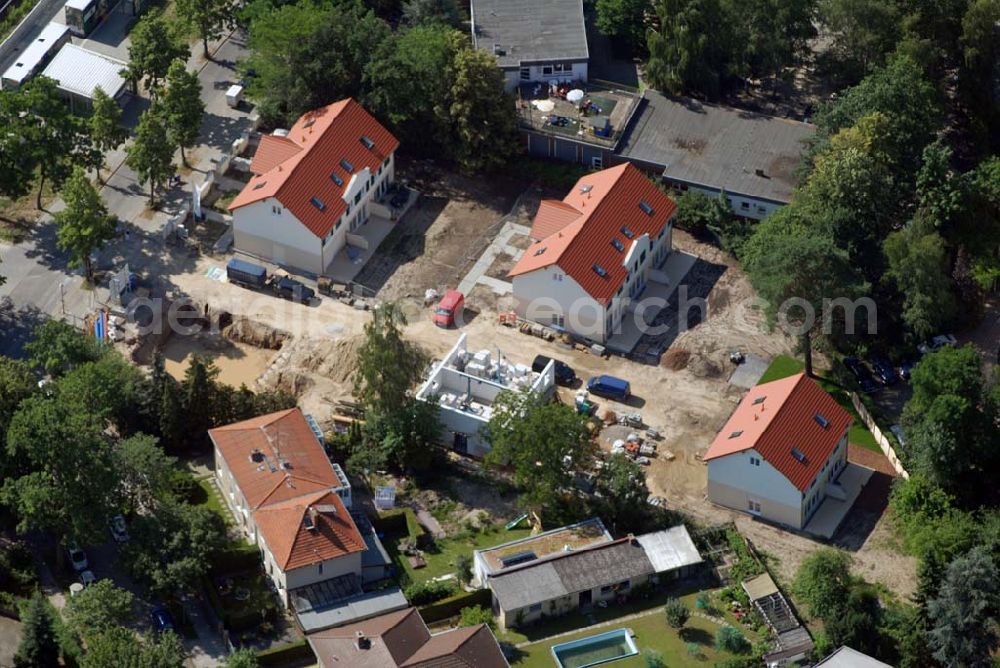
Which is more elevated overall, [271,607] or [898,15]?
[898,15]

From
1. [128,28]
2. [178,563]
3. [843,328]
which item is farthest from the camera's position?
[128,28]

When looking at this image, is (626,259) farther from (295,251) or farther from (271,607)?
(271,607)

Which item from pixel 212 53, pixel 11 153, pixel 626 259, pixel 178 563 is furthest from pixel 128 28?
pixel 178 563

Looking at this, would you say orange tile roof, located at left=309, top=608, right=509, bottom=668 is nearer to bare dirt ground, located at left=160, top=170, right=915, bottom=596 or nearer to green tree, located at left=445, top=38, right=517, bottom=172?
bare dirt ground, located at left=160, top=170, right=915, bottom=596

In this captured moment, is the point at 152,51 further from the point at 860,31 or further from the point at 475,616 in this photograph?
the point at 475,616

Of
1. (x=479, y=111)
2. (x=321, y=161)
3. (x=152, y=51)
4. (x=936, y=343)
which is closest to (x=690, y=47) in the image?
(x=479, y=111)

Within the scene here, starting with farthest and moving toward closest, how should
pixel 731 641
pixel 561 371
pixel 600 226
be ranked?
pixel 600 226
pixel 561 371
pixel 731 641

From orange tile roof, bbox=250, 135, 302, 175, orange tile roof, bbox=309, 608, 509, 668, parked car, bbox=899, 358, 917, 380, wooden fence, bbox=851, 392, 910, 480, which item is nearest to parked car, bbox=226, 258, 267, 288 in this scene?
orange tile roof, bbox=250, 135, 302, 175
